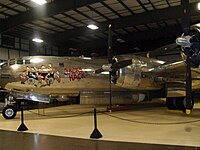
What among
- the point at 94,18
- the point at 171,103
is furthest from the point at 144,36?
the point at 171,103

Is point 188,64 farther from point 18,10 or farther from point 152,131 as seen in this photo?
point 18,10

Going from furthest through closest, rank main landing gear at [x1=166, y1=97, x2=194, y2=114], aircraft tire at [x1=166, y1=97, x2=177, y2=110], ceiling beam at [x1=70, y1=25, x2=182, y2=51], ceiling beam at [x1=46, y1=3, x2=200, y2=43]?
ceiling beam at [x1=70, y1=25, x2=182, y2=51] → ceiling beam at [x1=46, y1=3, x2=200, y2=43] → aircraft tire at [x1=166, y1=97, x2=177, y2=110] → main landing gear at [x1=166, y1=97, x2=194, y2=114]

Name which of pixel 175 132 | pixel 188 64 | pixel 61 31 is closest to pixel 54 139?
pixel 175 132

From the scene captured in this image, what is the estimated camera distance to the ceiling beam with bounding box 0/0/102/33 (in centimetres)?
1562

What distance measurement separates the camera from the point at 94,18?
69.9ft

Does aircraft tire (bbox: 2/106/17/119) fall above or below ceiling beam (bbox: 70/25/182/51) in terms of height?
below

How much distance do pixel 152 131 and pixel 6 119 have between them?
8.15 meters

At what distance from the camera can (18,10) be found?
61.0 feet

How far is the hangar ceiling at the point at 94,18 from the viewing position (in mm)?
17281

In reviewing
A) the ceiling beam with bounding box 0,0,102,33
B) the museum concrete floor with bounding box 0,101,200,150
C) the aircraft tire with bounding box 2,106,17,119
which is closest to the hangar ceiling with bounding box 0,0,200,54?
the ceiling beam with bounding box 0,0,102,33

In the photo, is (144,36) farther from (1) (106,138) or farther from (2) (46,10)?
(1) (106,138)

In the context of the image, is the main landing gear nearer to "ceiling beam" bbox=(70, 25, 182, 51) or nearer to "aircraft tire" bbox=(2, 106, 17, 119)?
"aircraft tire" bbox=(2, 106, 17, 119)

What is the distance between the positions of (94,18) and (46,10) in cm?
564

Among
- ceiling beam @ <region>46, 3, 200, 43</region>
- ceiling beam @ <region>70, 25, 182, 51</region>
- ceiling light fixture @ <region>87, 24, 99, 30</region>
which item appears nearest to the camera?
ceiling beam @ <region>46, 3, 200, 43</region>
